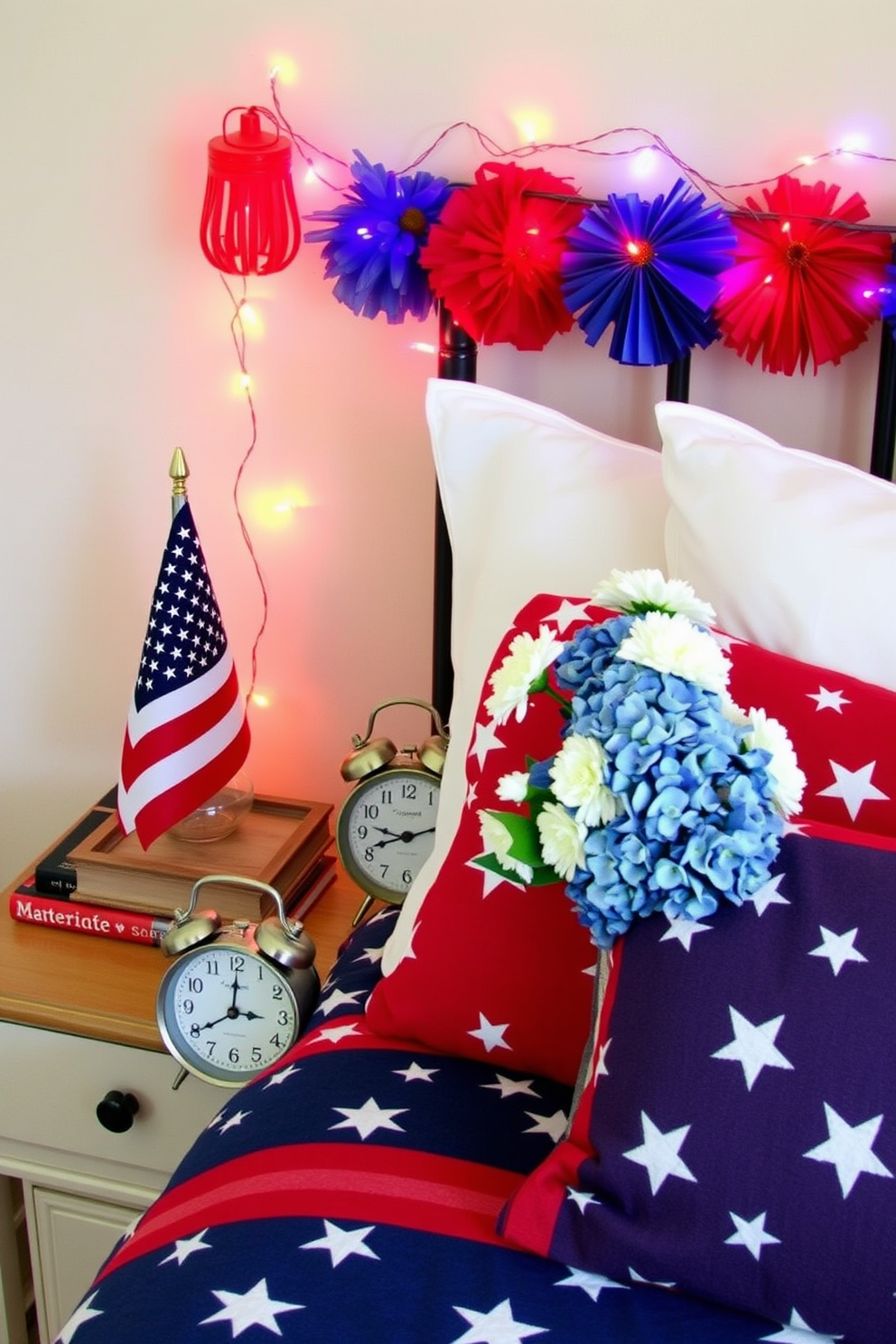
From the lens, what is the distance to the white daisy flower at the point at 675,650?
814 millimetres

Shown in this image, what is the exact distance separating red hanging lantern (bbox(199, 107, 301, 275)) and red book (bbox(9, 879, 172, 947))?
0.69 meters

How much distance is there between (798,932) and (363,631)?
90 cm

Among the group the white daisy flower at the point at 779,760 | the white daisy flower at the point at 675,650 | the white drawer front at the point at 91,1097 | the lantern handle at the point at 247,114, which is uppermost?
the lantern handle at the point at 247,114

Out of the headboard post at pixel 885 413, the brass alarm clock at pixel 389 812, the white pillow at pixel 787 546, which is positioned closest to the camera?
the white pillow at pixel 787 546

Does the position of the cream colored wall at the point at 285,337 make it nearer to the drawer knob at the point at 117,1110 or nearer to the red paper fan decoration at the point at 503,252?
the red paper fan decoration at the point at 503,252

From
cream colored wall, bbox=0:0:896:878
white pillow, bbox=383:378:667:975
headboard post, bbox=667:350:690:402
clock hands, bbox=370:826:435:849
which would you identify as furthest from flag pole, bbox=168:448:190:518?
headboard post, bbox=667:350:690:402

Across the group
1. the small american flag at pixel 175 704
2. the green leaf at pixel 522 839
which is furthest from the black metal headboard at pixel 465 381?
the green leaf at pixel 522 839

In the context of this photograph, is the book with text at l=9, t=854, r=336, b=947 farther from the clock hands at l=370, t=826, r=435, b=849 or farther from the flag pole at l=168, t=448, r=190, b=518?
the flag pole at l=168, t=448, r=190, b=518

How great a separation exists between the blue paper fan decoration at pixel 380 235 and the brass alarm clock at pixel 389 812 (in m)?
0.42

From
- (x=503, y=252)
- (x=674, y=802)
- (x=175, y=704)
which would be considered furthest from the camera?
(x=175, y=704)

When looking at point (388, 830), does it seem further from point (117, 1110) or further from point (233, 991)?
point (117, 1110)

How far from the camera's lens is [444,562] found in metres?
1.48

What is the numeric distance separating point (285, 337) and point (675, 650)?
0.87m

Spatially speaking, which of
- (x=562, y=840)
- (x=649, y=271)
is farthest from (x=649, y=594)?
(x=649, y=271)
